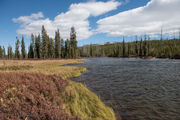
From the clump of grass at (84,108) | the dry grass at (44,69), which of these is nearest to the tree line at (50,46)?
the dry grass at (44,69)

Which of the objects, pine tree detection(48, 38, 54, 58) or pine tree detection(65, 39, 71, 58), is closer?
pine tree detection(48, 38, 54, 58)

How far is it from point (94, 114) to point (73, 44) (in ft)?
210

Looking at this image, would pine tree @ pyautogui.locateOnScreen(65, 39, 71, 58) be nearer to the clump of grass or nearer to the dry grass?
the dry grass

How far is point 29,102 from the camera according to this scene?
4578 millimetres

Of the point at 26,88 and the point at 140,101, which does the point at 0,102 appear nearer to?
the point at 26,88

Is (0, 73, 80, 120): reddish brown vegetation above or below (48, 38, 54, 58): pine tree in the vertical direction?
below

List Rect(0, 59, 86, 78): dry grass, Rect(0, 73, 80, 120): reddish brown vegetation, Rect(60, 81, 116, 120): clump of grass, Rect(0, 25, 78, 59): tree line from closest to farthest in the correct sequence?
Rect(0, 73, 80, 120): reddish brown vegetation → Rect(60, 81, 116, 120): clump of grass → Rect(0, 59, 86, 78): dry grass → Rect(0, 25, 78, 59): tree line

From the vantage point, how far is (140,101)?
26.1ft

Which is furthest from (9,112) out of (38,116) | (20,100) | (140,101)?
(140,101)

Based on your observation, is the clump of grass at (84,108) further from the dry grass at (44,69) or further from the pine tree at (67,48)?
the pine tree at (67,48)

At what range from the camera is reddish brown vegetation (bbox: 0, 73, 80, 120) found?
3.81 metres

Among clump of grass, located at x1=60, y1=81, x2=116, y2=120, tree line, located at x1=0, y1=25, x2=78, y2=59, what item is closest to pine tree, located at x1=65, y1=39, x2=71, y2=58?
tree line, located at x1=0, y1=25, x2=78, y2=59

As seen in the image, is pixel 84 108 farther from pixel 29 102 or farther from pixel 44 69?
pixel 44 69

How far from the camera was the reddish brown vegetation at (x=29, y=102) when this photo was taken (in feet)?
12.5
